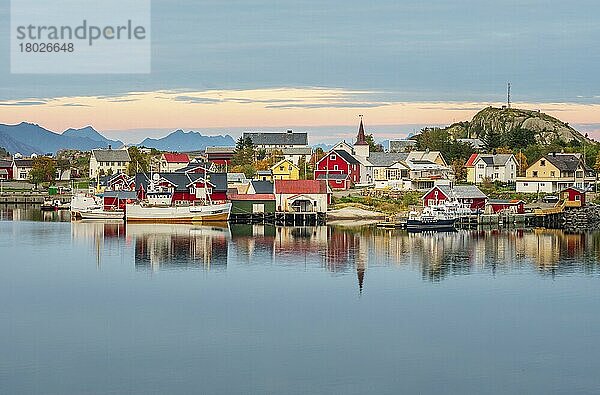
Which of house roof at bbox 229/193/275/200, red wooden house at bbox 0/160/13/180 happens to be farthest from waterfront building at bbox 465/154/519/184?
red wooden house at bbox 0/160/13/180

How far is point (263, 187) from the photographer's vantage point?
34250 mm

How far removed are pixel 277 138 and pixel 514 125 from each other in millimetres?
17308

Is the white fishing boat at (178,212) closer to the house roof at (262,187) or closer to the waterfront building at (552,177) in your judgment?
the house roof at (262,187)

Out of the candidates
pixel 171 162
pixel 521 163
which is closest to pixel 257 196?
pixel 521 163

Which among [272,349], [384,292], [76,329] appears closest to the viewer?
[272,349]

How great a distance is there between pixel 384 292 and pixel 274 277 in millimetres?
2698

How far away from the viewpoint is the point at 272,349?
45.3 ft

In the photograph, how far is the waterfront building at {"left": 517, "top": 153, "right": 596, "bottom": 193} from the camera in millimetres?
38844

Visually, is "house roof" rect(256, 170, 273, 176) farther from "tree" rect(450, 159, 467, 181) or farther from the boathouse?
the boathouse

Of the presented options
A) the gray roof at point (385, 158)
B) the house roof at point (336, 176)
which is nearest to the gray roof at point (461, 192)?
the house roof at point (336, 176)

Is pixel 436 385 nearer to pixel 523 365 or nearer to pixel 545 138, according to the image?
pixel 523 365

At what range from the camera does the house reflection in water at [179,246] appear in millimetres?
22263

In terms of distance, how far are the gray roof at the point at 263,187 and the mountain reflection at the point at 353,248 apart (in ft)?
7.93

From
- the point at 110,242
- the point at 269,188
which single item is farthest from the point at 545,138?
the point at 110,242
